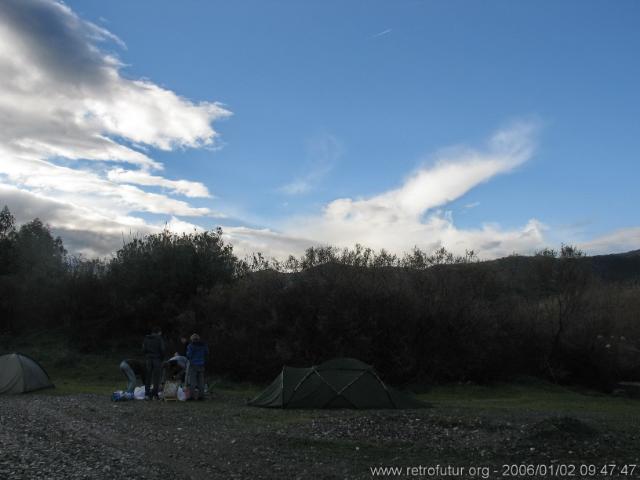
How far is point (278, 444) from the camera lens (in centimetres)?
1141

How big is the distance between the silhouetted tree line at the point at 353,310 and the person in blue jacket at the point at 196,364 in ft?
A: 27.1

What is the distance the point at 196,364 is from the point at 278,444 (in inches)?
321

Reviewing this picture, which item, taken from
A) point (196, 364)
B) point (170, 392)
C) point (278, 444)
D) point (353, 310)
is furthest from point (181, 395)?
point (353, 310)

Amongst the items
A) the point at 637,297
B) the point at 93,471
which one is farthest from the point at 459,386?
the point at 93,471

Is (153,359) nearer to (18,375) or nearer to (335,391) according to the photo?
(335,391)

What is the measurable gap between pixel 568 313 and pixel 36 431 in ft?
90.8

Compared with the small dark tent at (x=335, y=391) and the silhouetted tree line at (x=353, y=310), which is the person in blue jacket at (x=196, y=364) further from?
the silhouetted tree line at (x=353, y=310)

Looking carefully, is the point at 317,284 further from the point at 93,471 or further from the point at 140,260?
the point at 93,471

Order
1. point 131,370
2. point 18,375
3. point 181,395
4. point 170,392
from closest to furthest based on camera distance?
1. point 170,392
2. point 181,395
3. point 131,370
4. point 18,375

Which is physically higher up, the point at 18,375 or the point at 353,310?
the point at 353,310

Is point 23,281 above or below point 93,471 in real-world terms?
above

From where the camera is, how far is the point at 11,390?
2170 cm

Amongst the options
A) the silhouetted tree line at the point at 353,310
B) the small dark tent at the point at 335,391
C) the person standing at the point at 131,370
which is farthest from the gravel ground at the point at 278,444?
the silhouetted tree line at the point at 353,310

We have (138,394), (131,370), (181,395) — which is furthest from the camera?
(131,370)
